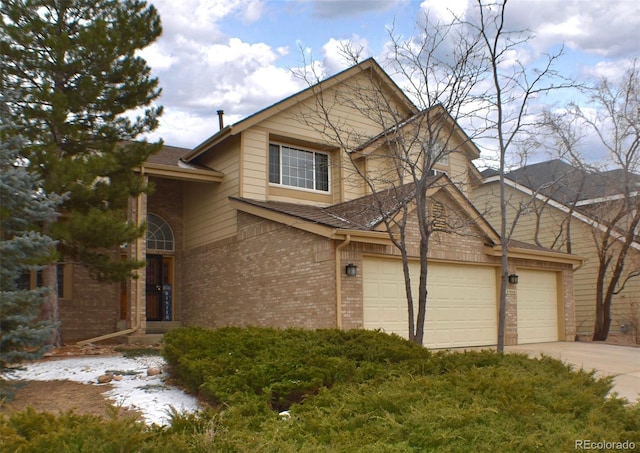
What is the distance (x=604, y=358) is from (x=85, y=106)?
1189 cm

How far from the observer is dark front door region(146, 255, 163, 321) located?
56.6ft

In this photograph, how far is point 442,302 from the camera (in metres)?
14.3

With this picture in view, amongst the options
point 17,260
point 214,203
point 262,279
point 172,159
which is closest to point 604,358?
point 262,279

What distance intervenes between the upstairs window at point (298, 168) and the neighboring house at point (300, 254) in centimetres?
3

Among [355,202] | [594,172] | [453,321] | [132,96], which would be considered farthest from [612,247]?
[132,96]

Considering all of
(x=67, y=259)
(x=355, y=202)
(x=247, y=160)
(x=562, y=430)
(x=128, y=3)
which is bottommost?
(x=562, y=430)

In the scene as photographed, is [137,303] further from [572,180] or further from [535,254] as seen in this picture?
[572,180]

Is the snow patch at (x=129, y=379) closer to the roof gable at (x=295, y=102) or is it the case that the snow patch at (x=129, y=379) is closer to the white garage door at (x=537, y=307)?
the roof gable at (x=295, y=102)

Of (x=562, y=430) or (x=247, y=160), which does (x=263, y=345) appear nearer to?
(x=562, y=430)

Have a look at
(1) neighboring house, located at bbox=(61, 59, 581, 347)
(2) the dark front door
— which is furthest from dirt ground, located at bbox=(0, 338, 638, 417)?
(2) the dark front door

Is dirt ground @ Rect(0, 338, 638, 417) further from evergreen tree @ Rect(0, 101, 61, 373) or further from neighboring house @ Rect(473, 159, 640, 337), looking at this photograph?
neighboring house @ Rect(473, 159, 640, 337)

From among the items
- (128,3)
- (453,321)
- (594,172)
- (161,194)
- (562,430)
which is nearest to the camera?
(562,430)

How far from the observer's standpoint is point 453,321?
14469 millimetres

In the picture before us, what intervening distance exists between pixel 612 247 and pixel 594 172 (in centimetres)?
280
